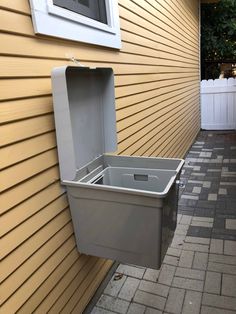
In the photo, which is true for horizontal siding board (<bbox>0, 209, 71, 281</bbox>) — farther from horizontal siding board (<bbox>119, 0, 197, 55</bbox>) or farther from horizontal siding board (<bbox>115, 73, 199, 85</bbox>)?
horizontal siding board (<bbox>119, 0, 197, 55</bbox>)

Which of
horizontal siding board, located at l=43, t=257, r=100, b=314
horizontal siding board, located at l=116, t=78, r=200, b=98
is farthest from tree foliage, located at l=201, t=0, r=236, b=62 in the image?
horizontal siding board, located at l=43, t=257, r=100, b=314

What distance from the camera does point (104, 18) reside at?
248cm

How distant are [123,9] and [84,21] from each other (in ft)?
2.96

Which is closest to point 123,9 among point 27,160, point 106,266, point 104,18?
point 104,18

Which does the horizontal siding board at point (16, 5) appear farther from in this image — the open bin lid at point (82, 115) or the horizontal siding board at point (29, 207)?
the horizontal siding board at point (29, 207)

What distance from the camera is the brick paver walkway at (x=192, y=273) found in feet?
7.62

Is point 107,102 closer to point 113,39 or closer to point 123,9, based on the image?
point 113,39

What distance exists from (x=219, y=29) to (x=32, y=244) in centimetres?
964

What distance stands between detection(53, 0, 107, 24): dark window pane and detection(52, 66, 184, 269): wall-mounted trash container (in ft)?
1.28

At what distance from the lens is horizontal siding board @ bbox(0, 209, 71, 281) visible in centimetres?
146

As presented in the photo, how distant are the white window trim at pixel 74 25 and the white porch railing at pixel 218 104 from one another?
651 centimetres

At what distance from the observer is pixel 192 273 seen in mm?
2648

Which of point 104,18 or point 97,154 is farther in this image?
point 104,18

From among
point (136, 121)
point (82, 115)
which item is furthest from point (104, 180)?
point (136, 121)
